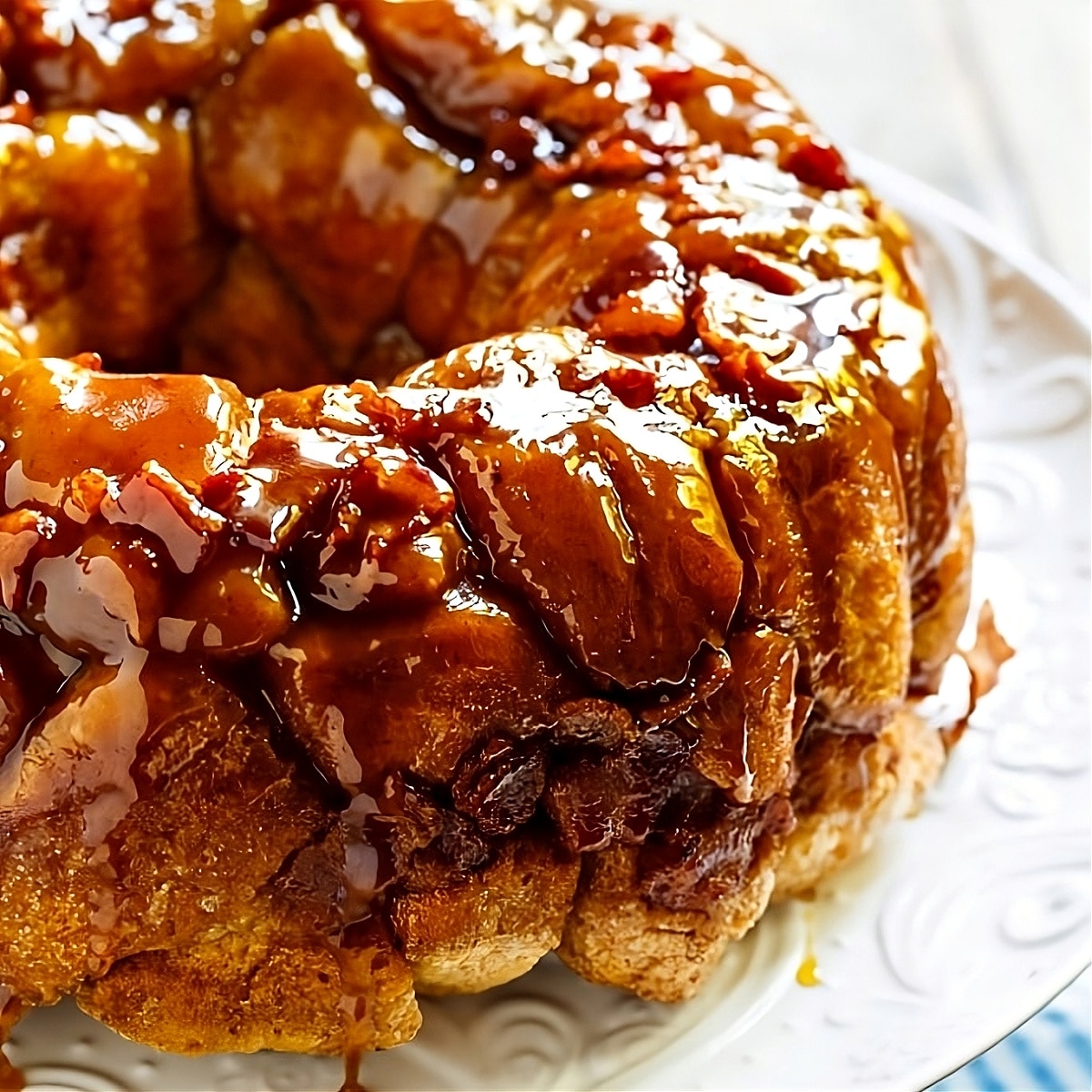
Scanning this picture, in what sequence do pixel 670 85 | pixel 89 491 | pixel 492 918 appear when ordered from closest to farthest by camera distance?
pixel 89 491, pixel 492 918, pixel 670 85

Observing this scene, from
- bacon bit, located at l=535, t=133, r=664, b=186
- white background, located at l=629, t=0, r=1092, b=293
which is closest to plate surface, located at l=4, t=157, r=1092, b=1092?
bacon bit, located at l=535, t=133, r=664, b=186

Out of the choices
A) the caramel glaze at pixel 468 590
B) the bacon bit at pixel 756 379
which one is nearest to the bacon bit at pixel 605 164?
the caramel glaze at pixel 468 590

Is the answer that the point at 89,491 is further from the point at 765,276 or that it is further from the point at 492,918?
the point at 765,276

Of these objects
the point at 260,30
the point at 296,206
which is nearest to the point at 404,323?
the point at 296,206

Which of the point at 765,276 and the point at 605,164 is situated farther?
the point at 605,164

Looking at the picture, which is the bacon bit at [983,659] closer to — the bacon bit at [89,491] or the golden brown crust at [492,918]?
the golden brown crust at [492,918]

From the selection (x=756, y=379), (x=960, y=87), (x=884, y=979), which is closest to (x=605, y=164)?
(x=756, y=379)

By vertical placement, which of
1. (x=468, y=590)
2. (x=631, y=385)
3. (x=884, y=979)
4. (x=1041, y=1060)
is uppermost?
(x=631, y=385)

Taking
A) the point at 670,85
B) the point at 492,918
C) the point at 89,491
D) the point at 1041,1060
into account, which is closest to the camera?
the point at 89,491
